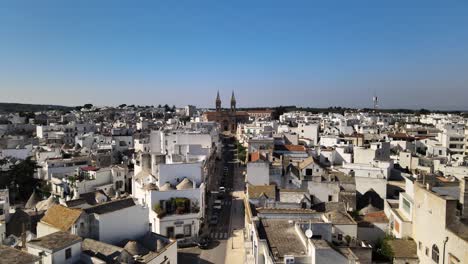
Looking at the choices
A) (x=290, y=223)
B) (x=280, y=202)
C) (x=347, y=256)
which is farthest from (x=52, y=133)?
(x=347, y=256)

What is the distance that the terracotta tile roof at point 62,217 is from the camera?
2078cm

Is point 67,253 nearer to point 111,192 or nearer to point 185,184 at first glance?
point 185,184

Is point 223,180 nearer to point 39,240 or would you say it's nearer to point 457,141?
point 39,240

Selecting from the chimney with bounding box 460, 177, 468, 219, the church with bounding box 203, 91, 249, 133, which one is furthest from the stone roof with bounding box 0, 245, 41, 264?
the church with bounding box 203, 91, 249, 133

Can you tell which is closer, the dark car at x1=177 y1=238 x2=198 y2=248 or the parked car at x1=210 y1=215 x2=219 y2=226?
the dark car at x1=177 y1=238 x2=198 y2=248

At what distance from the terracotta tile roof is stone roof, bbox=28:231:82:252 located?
81.1 inches

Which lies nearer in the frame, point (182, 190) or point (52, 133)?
point (182, 190)

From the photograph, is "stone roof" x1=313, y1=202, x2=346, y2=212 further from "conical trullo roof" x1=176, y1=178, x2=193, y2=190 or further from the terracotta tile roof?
the terracotta tile roof

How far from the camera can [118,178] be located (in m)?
40.3

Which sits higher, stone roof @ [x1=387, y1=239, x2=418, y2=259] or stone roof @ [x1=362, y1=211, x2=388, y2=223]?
stone roof @ [x1=362, y1=211, x2=388, y2=223]

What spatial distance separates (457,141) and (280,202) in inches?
1774

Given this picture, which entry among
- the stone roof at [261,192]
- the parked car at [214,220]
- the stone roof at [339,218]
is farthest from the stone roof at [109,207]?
the stone roof at [339,218]

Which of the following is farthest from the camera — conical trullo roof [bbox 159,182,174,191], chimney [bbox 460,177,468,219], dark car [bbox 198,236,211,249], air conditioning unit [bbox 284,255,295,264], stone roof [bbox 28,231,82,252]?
conical trullo roof [bbox 159,182,174,191]

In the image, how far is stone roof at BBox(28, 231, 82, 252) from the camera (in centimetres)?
1689
